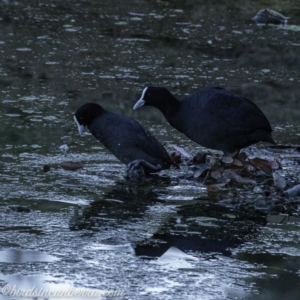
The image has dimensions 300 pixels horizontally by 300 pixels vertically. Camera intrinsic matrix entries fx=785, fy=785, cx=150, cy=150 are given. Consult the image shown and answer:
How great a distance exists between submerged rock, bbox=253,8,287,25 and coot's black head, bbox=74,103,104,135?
6515 millimetres

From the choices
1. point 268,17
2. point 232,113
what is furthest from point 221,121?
point 268,17

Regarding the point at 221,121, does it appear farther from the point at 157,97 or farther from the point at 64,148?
the point at 64,148

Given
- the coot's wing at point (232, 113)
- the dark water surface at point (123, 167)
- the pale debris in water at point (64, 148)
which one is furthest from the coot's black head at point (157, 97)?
the pale debris in water at point (64, 148)

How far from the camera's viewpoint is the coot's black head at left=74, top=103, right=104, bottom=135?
235 inches

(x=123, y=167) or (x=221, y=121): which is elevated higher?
(x=221, y=121)

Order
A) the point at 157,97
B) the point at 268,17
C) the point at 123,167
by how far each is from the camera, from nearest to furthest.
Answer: the point at 123,167, the point at 157,97, the point at 268,17

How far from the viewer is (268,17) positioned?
39.3 ft

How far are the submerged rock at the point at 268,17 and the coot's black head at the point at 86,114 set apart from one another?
21.4ft

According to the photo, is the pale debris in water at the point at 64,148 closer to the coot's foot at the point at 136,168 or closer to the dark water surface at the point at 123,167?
the dark water surface at the point at 123,167

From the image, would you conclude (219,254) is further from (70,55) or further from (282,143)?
(70,55)

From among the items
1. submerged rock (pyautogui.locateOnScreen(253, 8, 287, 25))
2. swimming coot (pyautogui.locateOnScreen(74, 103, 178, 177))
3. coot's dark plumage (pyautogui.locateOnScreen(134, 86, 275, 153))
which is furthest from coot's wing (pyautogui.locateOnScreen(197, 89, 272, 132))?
submerged rock (pyautogui.locateOnScreen(253, 8, 287, 25))

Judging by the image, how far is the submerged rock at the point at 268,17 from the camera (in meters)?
12.0

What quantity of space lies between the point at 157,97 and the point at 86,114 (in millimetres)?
587

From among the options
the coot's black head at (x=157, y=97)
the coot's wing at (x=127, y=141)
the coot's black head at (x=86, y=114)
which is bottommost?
the coot's wing at (x=127, y=141)
